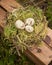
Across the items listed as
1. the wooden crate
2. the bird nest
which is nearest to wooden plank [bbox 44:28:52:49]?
the wooden crate

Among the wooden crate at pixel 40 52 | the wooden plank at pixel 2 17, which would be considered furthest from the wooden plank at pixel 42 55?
the wooden plank at pixel 2 17

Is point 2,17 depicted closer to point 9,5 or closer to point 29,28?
point 9,5

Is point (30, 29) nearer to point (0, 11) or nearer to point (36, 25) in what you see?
point (36, 25)

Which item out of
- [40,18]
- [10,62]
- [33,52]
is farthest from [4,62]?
[40,18]

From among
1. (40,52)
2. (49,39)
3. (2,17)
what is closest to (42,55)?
(40,52)

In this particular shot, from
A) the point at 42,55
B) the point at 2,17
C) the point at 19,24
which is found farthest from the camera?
the point at 2,17

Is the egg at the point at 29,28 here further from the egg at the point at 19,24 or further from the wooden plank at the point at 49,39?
the wooden plank at the point at 49,39

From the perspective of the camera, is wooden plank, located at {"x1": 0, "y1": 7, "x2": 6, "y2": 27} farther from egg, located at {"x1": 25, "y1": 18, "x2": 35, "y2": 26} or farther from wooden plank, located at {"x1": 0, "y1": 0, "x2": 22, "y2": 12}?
egg, located at {"x1": 25, "y1": 18, "x2": 35, "y2": 26}

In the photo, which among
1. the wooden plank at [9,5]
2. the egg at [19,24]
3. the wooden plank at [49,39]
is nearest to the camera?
the egg at [19,24]
